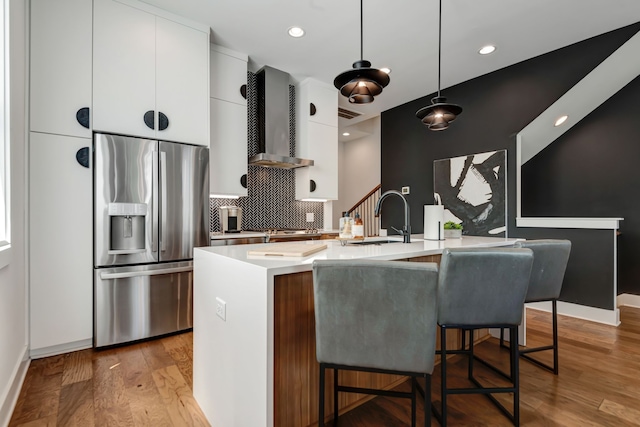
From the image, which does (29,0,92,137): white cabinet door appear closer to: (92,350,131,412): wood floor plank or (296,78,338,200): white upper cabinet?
(92,350,131,412): wood floor plank

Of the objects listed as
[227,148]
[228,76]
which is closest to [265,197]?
[227,148]

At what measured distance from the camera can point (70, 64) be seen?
2461mm

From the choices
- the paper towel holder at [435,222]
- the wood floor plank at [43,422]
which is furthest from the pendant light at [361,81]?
the wood floor plank at [43,422]

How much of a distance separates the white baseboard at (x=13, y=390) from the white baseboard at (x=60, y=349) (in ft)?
0.42

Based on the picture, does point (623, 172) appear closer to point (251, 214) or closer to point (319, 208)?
point (319, 208)

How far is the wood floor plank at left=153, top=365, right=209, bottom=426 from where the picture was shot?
1628mm

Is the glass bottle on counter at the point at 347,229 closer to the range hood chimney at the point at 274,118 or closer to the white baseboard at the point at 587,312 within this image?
the range hood chimney at the point at 274,118

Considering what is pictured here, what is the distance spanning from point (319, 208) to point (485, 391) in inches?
139

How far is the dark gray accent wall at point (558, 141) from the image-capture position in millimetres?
3371

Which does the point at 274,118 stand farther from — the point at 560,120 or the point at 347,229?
the point at 560,120

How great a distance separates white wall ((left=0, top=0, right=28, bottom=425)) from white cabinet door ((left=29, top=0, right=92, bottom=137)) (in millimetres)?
105

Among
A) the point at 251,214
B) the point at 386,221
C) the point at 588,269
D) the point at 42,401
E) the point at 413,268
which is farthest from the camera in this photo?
the point at 386,221

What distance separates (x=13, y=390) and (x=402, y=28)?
14.0ft

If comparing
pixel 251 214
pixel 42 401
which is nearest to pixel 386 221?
pixel 251 214
